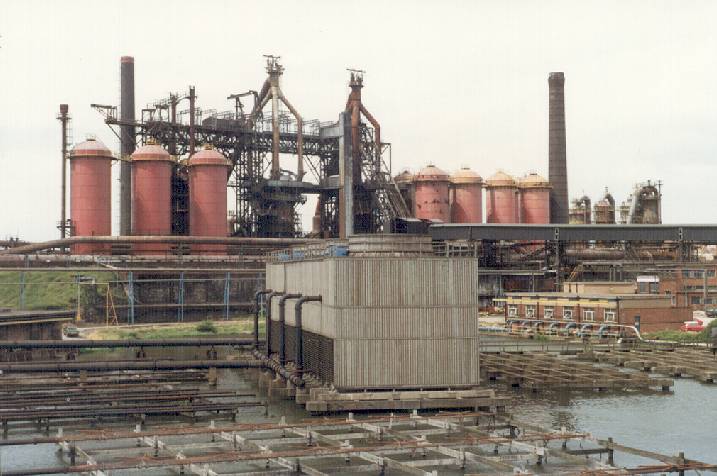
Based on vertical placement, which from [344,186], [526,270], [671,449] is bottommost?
[671,449]

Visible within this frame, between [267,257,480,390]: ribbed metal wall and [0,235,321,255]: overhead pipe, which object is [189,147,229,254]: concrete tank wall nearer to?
[0,235,321,255]: overhead pipe

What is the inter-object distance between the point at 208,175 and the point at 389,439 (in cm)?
6682

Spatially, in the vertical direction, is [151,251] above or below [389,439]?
above

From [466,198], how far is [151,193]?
3939 centimetres

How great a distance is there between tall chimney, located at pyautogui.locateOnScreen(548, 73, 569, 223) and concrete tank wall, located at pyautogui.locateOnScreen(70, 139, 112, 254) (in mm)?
50617

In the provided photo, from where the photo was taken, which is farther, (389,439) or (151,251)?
(151,251)

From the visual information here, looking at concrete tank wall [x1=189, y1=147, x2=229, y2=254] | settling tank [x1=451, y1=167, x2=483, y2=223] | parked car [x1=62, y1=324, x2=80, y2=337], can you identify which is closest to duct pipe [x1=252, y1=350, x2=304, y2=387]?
parked car [x1=62, y1=324, x2=80, y2=337]

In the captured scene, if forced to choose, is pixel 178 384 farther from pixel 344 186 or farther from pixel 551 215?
pixel 551 215

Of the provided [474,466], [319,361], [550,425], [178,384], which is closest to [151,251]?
[178,384]

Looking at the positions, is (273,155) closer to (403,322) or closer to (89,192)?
(89,192)

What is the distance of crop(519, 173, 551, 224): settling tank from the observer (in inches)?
4884

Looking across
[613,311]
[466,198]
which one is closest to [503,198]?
[466,198]

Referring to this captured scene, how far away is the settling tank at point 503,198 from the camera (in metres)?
124

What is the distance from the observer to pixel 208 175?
98.6 metres
